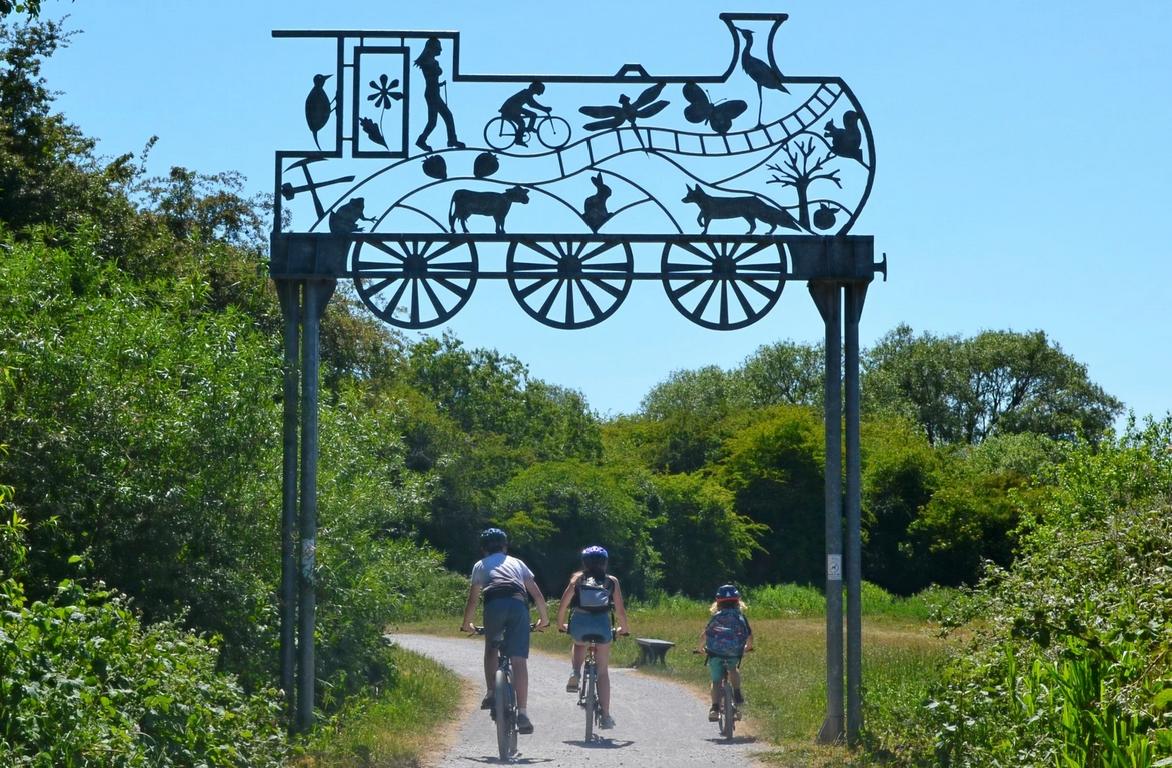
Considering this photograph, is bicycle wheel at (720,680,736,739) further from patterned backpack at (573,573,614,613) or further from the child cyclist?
the child cyclist

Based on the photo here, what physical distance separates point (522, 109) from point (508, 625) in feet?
13.1

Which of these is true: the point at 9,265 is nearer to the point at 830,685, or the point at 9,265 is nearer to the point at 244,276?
the point at 830,685

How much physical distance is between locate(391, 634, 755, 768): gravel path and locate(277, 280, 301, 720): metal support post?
1.39m

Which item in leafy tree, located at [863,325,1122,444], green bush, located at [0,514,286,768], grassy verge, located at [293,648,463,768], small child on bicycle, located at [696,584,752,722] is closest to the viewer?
green bush, located at [0,514,286,768]

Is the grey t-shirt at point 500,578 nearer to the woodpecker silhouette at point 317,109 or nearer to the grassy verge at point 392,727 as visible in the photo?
the grassy verge at point 392,727

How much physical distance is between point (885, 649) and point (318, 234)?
38.2ft

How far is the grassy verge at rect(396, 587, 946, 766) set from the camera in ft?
33.7

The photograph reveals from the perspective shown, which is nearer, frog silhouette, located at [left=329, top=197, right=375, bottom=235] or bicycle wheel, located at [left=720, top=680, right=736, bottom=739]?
frog silhouette, located at [left=329, top=197, right=375, bottom=235]

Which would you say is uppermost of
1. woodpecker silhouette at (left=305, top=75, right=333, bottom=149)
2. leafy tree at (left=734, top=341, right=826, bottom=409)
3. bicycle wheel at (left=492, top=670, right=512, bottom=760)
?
leafy tree at (left=734, top=341, right=826, bottom=409)

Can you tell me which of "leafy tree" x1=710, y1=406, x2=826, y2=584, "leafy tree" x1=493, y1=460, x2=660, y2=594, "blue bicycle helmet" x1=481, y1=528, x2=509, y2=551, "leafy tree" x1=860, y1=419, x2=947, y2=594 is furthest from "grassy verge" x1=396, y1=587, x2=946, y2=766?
"leafy tree" x1=860, y1=419, x2=947, y2=594

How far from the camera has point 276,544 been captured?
10430mm

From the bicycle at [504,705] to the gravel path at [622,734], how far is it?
0.14m

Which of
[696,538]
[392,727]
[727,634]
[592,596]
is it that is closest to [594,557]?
[592,596]

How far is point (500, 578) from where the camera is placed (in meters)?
10.4
